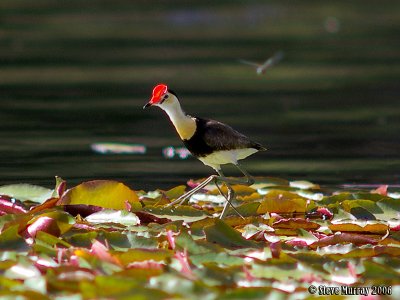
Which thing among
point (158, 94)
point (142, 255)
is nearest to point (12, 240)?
point (142, 255)

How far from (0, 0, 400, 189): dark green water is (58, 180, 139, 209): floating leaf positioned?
203 centimetres

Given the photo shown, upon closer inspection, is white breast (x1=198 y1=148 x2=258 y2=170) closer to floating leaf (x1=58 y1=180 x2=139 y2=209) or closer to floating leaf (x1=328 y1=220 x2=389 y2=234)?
floating leaf (x1=58 y1=180 x2=139 y2=209)

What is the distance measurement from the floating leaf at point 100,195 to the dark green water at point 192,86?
2.03 metres

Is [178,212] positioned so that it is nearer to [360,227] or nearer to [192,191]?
[192,191]

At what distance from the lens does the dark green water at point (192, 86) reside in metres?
11.0

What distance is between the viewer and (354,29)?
1022 inches

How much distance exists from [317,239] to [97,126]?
7.08 m

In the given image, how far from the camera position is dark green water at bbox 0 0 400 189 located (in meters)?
11.0

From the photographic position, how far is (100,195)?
24.1 ft

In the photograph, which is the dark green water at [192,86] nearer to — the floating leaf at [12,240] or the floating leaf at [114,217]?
the floating leaf at [114,217]

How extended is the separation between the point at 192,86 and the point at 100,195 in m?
9.63

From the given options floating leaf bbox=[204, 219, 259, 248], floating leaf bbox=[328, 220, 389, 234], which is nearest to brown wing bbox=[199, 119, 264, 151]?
floating leaf bbox=[328, 220, 389, 234]

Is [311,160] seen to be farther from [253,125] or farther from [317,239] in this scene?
[317,239]

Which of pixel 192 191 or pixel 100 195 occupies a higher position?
pixel 192 191
